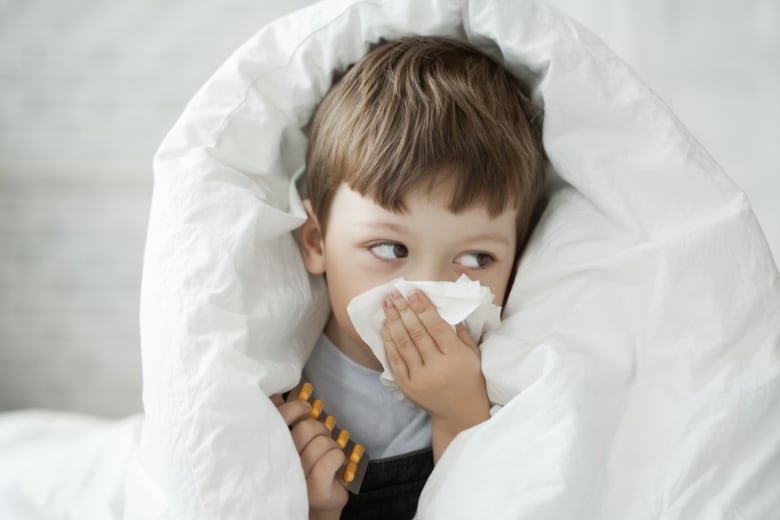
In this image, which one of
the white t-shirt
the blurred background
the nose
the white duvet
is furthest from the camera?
the blurred background

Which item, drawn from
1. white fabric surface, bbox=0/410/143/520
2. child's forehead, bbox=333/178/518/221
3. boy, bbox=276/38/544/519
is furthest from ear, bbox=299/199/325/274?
white fabric surface, bbox=0/410/143/520

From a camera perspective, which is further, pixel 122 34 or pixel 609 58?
pixel 122 34

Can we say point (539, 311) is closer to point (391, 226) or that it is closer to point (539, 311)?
point (539, 311)

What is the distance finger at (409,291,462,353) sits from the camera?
78 cm

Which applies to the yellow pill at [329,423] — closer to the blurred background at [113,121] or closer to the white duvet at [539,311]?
the white duvet at [539,311]

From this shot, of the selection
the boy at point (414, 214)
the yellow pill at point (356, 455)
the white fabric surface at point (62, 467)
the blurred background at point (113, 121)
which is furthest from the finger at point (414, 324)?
the blurred background at point (113, 121)

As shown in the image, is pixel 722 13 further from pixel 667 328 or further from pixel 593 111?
pixel 667 328

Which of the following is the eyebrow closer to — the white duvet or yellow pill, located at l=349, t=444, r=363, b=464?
the white duvet

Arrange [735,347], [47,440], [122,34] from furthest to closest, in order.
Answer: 1. [122,34]
2. [47,440]
3. [735,347]

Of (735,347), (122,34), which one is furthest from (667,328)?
(122,34)

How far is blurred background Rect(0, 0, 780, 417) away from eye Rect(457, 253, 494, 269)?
667 mm

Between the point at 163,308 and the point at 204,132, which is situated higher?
the point at 204,132

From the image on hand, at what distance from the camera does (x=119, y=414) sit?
1394 millimetres

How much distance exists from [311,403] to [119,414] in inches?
25.7
